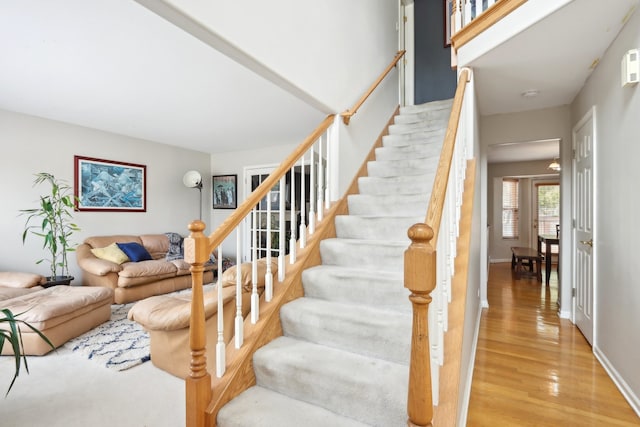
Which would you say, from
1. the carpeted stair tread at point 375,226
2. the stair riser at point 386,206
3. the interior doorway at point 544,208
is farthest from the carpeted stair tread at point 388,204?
the interior doorway at point 544,208

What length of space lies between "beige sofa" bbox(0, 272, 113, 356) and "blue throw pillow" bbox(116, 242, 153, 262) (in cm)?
114

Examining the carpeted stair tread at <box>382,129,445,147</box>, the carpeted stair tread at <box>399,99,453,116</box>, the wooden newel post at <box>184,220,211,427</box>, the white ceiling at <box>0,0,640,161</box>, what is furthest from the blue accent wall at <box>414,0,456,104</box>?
the wooden newel post at <box>184,220,211,427</box>

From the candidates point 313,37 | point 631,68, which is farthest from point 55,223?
point 631,68

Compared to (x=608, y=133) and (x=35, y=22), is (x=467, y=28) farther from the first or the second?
(x=35, y=22)

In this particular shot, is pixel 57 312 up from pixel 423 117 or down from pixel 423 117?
down

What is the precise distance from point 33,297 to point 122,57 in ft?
7.48

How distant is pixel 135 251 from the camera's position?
15.1 feet

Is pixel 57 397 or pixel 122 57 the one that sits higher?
pixel 122 57

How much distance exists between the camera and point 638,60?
6.37 ft

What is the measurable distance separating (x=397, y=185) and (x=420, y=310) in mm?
2037

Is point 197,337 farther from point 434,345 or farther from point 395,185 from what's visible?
point 395,185

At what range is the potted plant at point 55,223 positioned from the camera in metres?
3.75

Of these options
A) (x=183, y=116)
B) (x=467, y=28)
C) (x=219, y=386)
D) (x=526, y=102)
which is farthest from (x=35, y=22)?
(x=526, y=102)

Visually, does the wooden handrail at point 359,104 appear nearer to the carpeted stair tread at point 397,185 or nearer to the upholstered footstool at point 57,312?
the carpeted stair tread at point 397,185
